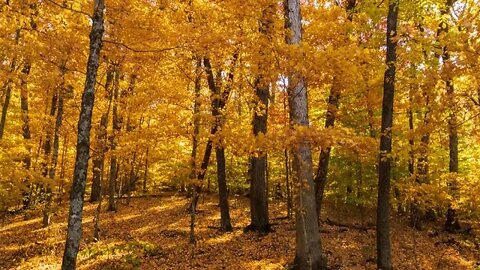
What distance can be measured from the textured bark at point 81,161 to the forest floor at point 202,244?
3.56 metres

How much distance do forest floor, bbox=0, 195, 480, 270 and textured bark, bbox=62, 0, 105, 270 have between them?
3.56m

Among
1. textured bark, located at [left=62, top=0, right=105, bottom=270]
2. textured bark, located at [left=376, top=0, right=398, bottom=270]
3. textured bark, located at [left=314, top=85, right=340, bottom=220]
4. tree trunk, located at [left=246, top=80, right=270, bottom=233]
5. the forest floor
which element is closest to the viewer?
textured bark, located at [left=62, top=0, right=105, bottom=270]

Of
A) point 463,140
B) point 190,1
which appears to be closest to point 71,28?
point 190,1

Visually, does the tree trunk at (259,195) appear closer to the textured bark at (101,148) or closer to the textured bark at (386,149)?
the textured bark at (386,149)

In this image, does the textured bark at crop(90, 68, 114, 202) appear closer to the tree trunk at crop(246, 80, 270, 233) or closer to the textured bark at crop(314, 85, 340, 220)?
the tree trunk at crop(246, 80, 270, 233)

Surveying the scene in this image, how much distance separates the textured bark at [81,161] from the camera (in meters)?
7.96

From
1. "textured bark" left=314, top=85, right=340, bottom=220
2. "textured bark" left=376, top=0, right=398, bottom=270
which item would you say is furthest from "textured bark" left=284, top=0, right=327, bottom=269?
"textured bark" left=314, top=85, right=340, bottom=220

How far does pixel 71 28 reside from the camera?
42.9ft

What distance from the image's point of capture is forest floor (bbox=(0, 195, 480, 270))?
11859mm

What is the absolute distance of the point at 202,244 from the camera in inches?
536

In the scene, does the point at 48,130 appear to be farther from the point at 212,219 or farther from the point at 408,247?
the point at 408,247

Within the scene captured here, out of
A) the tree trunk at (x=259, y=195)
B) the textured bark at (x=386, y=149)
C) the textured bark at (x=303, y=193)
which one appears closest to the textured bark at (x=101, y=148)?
the tree trunk at (x=259, y=195)

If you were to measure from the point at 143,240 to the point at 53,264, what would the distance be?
11.2ft

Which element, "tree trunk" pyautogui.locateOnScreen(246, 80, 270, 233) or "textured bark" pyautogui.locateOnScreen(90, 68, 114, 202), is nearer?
"textured bark" pyautogui.locateOnScreen(90, 68, 114, 202)
